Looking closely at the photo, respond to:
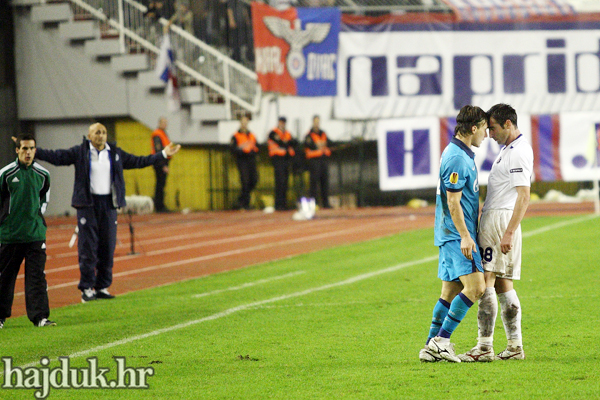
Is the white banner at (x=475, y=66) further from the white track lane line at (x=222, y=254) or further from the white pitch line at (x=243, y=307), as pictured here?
the white pitch line at (x=243, y=307)

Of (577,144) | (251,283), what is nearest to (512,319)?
(251,283)

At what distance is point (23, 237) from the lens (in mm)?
9781

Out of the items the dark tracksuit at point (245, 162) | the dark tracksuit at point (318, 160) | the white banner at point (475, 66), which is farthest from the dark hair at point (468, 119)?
the dark tracksuit at point (245, 162)

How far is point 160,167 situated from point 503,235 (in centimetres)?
1950

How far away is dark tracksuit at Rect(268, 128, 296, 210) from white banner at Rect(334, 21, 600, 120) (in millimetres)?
1963

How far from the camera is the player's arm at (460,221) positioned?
6.86 meters

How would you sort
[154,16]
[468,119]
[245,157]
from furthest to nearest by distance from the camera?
[154,16]
[245,157]
[468,119]

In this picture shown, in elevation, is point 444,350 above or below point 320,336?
above

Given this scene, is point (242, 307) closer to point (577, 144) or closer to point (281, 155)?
point (281, 155)

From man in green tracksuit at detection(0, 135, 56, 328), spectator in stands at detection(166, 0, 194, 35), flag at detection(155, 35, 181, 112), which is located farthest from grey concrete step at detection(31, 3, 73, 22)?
man in green tracksuit at detection(0, 135, 56, 328)

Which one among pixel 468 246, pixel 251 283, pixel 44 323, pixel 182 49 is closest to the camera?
pixel 468 246

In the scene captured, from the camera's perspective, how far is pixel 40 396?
6.48m

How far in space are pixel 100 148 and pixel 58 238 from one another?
8.95 metres

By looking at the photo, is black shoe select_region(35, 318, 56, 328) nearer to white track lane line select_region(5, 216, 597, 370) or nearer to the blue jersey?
white track lane line select_region(5, 216, 597, 370)
